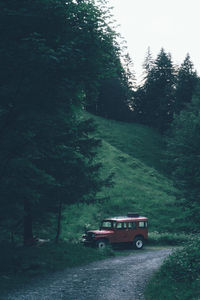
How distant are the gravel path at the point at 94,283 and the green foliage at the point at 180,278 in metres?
0.56

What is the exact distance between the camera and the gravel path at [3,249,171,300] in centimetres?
1122

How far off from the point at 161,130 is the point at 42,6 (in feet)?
193

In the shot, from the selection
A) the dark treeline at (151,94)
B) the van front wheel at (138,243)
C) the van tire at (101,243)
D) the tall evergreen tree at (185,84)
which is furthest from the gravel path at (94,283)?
the dark treeline at (151,94)

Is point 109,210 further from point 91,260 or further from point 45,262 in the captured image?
point 45,262

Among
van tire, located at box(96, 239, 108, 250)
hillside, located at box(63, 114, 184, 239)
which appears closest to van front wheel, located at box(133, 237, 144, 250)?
van tire, located at box(96, 239, 108, 250)

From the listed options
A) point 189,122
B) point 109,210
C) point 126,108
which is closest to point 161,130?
point 126,108

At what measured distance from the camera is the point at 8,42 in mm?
12672

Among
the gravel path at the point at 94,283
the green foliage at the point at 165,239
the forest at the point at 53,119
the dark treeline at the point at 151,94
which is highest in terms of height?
the dark treeline at the point at 151,94

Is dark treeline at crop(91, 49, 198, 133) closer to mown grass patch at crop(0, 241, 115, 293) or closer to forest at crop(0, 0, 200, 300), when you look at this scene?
forest at crop(0, 0, 200, 300)

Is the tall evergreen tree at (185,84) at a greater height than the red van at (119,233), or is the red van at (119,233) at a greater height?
the tall evergreen tree at (185,84)

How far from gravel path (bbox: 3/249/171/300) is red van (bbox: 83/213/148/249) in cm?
595

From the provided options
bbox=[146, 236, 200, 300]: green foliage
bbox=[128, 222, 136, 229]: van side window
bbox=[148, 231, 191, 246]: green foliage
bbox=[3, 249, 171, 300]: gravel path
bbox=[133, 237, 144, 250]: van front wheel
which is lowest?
bbox=[148, 231, 191, 246]: green foliage

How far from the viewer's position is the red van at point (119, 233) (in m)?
23.2

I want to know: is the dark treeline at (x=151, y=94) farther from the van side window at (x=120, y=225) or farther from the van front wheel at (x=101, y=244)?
the van front wheel at (x=101, y=244)
